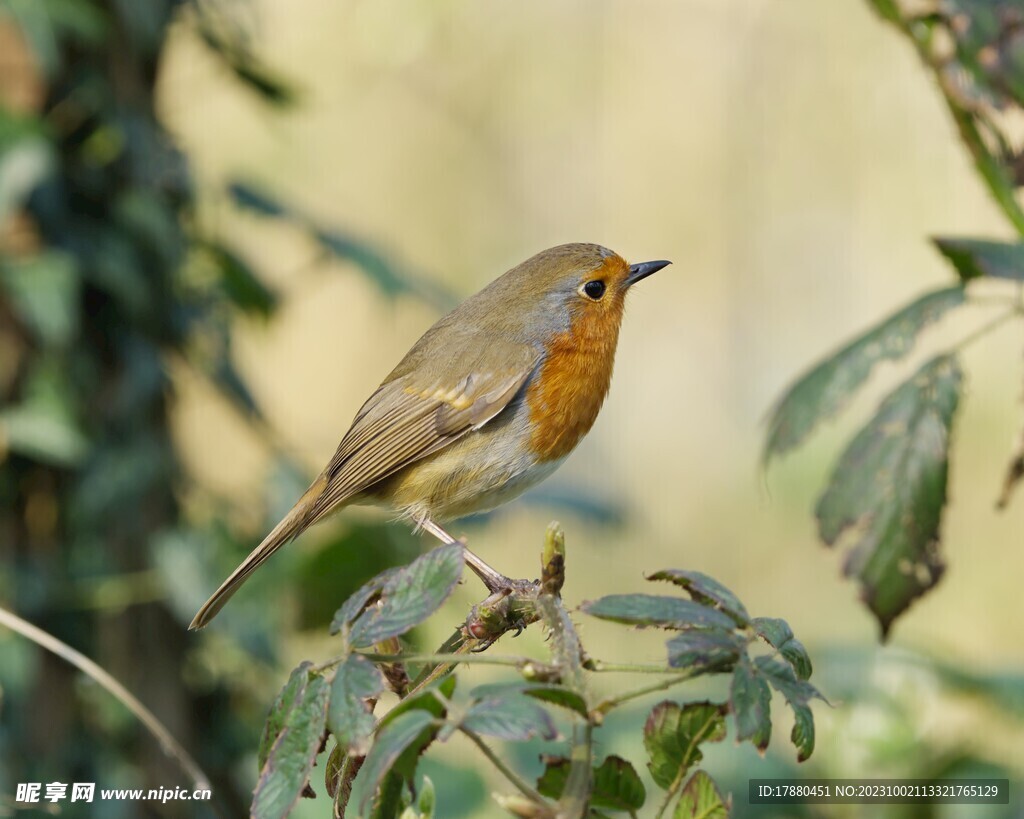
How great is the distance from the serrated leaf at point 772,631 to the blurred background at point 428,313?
107 cm

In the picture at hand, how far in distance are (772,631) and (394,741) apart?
35 cm

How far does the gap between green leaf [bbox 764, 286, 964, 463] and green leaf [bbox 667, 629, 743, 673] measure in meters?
0.81

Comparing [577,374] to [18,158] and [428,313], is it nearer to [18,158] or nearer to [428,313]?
[428,313]

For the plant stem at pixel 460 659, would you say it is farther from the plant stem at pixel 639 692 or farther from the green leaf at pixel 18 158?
the green leaf at pixel 18 158

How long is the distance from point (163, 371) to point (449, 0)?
10.1 feet

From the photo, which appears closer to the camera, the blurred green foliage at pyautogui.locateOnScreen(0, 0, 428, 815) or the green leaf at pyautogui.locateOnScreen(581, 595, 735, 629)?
the green leaf at pyautogui.locateOnScreen(581, 595, 735, 629)

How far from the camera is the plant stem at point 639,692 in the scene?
101 cm

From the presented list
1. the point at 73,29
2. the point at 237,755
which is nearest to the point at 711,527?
the point at 237,755

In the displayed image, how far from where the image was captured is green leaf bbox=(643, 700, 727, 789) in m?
1.17

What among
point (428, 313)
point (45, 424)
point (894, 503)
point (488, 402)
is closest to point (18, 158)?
point (45, 424)

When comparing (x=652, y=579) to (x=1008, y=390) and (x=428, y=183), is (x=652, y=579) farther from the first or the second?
(x=428, y=183)

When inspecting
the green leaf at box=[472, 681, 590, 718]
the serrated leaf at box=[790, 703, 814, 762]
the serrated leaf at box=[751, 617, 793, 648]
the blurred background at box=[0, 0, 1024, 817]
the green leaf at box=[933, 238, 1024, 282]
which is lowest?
the blurred background at box=[0, 0, 1024, 817]

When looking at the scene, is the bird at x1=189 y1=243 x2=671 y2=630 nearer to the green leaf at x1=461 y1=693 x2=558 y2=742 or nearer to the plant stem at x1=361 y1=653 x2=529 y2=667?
the plant stem at x1=361 y1=653 x2=529 y2=667

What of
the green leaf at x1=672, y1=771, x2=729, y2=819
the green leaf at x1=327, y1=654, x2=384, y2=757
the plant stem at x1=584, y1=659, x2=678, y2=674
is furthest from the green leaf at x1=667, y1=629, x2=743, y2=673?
the green leaf at x1=327, y1=654, x2=384, y2=757
